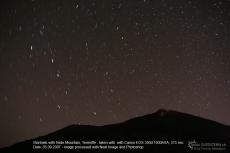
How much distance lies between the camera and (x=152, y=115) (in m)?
2.20

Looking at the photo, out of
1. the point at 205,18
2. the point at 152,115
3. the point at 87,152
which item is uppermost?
the point at 205,18

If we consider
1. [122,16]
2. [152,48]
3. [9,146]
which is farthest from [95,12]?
[9,146]

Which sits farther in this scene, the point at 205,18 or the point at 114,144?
the point at 205,18

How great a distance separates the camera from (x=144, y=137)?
85.7 inches

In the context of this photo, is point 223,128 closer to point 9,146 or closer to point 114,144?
point 114,144

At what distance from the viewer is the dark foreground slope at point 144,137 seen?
2.16 meters

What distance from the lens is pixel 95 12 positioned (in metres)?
2.28

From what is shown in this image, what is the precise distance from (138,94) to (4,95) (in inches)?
28.8

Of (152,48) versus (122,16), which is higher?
(122,16)

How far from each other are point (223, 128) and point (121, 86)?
0.61 m

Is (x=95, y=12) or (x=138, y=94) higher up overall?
(x=95, y=12)

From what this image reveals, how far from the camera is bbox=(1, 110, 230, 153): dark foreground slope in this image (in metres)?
2.16

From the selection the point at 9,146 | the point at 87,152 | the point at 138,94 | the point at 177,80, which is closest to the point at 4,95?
the point at 9,146

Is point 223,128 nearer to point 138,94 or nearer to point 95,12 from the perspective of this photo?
point 138,94
